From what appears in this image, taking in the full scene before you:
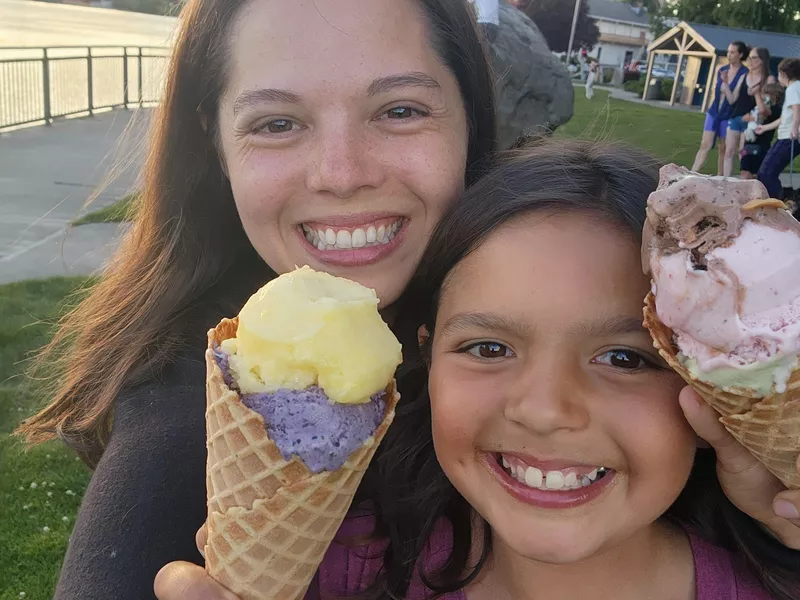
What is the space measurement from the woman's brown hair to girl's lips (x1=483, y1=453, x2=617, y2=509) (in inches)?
45.7

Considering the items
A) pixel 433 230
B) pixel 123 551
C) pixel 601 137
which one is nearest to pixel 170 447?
pixel 123 551

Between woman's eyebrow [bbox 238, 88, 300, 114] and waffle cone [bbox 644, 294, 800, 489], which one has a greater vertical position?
woman's eyebrow [bbox 238, 88, 300, 114]

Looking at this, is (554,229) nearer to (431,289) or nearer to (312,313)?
(431,289)

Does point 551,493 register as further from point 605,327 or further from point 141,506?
point 141,506

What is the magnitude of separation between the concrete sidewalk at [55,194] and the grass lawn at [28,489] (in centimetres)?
104

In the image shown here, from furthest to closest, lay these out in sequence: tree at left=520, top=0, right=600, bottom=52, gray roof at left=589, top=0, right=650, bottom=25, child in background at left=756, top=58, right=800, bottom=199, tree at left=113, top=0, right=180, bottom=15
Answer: gray roof at left=589, top=0, right=650, bottom=25, tree at left=520, top=0, right=600, bottom=52, tree at left=113, top=0, right=180, bottom=15, child in background at left=756, top=58, right=800, bottom=199

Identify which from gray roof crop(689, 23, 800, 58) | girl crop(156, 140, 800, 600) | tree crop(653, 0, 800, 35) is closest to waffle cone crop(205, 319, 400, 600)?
girl crop(156, 140, 800, 600)

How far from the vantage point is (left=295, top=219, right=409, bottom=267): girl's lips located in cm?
234

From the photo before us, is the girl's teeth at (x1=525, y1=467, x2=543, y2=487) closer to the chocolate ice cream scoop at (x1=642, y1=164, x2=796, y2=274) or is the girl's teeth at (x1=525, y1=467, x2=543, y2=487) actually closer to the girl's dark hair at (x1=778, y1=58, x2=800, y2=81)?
the chocolate ice cream scoop at (x1=642, y1=164, x2=796, y2=274)

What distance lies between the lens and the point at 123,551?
6.02ft

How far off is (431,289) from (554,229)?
492 millimetres

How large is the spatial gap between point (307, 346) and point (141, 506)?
75cm

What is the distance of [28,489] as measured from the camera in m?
4.59

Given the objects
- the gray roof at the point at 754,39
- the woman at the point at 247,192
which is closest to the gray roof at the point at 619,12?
the gray roof at the point at 754,39
